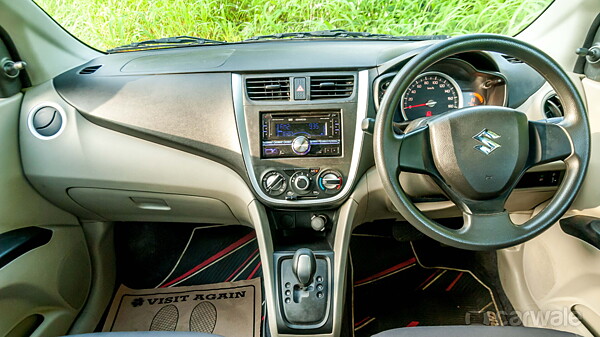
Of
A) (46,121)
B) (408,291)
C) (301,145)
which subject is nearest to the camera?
(301,145)

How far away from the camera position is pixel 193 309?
6.36 feet

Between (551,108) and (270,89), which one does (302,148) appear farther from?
(551,108)

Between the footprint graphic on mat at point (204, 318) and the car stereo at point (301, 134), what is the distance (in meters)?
0.94

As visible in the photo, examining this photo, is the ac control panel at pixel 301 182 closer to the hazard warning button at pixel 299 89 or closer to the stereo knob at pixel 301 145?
the stereo knob at pixel 301 145

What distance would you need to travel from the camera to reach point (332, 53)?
1.47m

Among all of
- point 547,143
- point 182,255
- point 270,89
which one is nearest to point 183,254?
point 182,255

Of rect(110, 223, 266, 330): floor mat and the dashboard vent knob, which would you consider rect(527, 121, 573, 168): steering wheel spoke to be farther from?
the dashboard vent knob

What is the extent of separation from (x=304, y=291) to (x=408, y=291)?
2.62ft

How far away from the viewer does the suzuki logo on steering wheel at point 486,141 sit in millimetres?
1043

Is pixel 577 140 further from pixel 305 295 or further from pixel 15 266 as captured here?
pixel 15 266

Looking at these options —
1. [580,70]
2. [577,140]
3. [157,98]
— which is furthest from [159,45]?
[580,70]

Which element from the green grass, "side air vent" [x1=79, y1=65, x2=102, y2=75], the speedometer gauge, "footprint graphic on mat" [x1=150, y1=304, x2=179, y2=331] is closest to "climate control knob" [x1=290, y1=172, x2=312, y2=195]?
the speedometer gauge

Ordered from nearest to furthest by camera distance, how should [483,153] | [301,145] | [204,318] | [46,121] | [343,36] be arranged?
[483,153]
[301,145]
[46,121]
[343,36]
[204,318]

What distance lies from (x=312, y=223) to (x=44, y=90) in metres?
1.13
